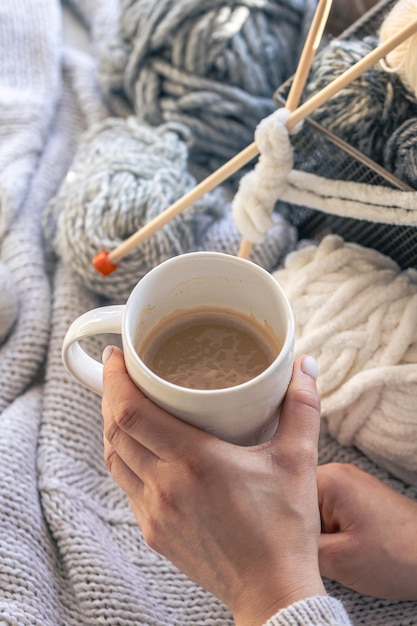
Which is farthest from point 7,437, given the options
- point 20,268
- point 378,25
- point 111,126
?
point 378,25

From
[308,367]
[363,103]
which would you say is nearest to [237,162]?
[363,103]

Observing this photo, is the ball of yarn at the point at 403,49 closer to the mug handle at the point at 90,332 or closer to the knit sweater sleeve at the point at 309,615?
the mug handle at the point at 90,332

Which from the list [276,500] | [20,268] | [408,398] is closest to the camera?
[276,500]

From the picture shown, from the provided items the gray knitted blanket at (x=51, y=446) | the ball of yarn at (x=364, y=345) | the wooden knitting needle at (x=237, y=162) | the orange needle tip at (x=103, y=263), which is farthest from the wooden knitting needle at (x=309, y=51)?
the gray knitted blanket at (x=51, y=446)

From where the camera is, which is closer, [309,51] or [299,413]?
[299,413]

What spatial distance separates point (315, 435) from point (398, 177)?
32 centimetres

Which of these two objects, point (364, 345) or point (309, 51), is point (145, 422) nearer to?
point (364, 345)

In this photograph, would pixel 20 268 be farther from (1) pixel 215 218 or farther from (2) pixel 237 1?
(2) pixel 237 1

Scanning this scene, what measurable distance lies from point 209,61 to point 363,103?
1.00ft

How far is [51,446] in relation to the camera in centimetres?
75

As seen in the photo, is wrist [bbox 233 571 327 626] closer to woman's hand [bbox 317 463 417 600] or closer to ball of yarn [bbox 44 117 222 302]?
woman's hand [bbox 317 463 417 600]

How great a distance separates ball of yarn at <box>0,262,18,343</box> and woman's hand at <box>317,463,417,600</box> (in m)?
0.42

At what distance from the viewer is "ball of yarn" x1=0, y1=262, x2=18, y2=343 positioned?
800mm

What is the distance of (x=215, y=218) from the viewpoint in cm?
93
